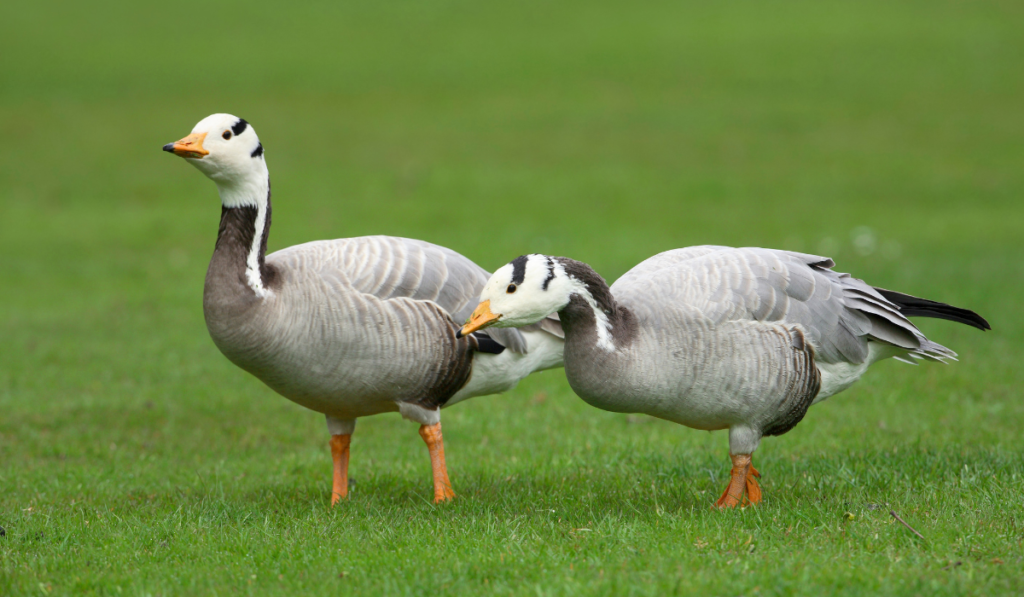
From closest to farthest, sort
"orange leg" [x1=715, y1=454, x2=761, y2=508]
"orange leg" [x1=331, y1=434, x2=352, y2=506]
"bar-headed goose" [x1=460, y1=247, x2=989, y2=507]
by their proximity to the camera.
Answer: "bar-headed goose" [x1=460, y1=247, x2=989, y2=507] < "orange leg" [x1=715, y1=454, x2=761, y2=508] < "orange leg" [x1=331, y1=434, x2=352, y2=506]

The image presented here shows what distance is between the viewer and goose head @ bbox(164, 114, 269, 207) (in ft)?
19.6

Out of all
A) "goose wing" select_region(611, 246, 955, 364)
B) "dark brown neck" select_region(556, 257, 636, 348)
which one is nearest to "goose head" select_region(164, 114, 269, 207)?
"dark brown neck" select_region(556, 257, 636, 348)

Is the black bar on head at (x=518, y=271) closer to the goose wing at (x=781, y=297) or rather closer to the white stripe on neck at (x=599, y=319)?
the white stripe on neck at (x=599, y=319)

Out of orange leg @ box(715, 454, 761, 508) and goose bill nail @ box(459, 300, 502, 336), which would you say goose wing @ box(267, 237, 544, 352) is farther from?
orange leg @ box(715, 454, 761, 508)

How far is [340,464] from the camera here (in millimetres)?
6773

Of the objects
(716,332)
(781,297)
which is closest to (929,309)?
(781,297)

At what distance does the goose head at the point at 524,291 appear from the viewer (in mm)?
5434

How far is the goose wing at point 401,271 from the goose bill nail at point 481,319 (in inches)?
38.8

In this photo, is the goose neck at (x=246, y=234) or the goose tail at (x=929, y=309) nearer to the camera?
the goose neck at (x=246, y=234)

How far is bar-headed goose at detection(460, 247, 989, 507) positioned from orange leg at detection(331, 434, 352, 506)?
6.20 ft

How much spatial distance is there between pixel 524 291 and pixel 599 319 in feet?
1.58

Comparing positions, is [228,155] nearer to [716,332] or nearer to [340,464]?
[340,464]

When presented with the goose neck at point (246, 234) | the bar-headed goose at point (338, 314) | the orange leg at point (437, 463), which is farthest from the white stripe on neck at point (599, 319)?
the goose neck at point (246, 234)

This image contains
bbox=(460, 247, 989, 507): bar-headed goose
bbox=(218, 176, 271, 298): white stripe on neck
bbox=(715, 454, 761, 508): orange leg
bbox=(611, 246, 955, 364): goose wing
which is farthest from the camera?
bbox=(218, 176, 271, 298): white stripe on neck
